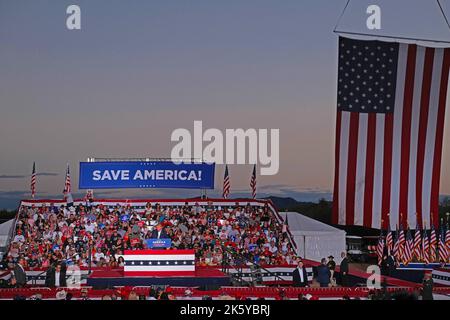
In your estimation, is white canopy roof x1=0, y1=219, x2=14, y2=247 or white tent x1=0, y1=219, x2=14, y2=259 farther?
white canopy roof x1=0, y1=219, x2=14, y2=247

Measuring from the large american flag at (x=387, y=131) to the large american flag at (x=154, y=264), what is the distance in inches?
218

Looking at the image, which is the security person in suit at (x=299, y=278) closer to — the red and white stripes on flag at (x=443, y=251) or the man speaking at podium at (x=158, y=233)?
the man speaking at podium at (x=158, y=233)

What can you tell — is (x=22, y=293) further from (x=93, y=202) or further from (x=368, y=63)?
(x=93, y=202)

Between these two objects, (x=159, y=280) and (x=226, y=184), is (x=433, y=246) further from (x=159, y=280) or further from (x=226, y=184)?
(x=226, y=184)

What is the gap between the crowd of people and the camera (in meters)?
27.4

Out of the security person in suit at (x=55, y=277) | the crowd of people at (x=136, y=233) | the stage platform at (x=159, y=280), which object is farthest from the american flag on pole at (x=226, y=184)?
the security person in suit at (x=55, y=277)

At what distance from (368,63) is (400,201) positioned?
4079mm

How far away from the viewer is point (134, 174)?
34094 mm

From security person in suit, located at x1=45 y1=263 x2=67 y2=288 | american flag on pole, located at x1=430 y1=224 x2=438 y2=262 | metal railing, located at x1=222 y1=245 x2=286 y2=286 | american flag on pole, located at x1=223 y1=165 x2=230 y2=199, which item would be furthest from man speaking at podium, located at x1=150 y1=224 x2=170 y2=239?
american flag on pole, located at x1=430 y1=224 x2=438 y2=262

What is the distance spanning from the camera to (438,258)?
26484 mm

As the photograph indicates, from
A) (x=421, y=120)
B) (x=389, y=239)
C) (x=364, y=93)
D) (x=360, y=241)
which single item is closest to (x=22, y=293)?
(x=364, y=93)

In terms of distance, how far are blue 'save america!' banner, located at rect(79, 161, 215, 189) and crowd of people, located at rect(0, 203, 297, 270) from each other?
6.01 feet

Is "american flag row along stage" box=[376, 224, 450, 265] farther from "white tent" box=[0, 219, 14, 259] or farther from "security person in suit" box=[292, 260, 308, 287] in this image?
"white tent" box=[0, 219, 14, 259]

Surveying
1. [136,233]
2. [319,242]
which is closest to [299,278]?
[136,233]
